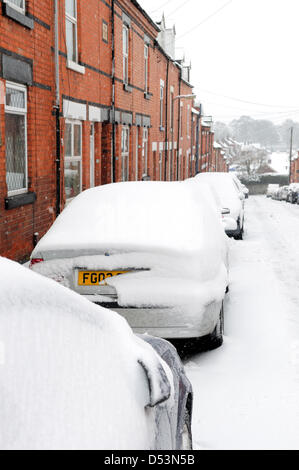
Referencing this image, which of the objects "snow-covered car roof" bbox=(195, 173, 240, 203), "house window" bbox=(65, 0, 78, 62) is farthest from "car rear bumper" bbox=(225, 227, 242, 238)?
"house window" bbox=(65, 0, 78, 62)

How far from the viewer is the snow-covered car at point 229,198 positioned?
13.7 m

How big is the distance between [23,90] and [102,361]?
7.67 meters

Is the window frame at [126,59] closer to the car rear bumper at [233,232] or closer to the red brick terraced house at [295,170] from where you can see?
the car rear bumper at [233,232]

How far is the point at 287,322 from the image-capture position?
5840mm

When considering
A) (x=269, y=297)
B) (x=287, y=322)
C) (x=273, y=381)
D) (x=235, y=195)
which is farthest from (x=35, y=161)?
(x=235, y=195)

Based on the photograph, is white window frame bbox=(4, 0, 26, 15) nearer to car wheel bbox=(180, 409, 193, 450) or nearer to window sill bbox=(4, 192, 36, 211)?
window sill bbox=(4, 192, 36, 211)

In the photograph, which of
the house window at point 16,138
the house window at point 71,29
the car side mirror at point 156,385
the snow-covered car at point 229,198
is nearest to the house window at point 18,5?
the house window at point 16,138

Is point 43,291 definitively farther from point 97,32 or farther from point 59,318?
point 97,32

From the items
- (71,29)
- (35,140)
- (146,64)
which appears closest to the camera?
(35,140)

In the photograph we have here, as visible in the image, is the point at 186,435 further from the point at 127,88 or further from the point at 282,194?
the point at 282,194

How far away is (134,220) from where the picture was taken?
4.80 meters

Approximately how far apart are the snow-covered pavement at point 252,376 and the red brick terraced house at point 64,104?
Result: 3.80m

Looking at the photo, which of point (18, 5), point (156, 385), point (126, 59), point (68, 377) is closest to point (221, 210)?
point (18, 5)

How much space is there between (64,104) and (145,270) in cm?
737
